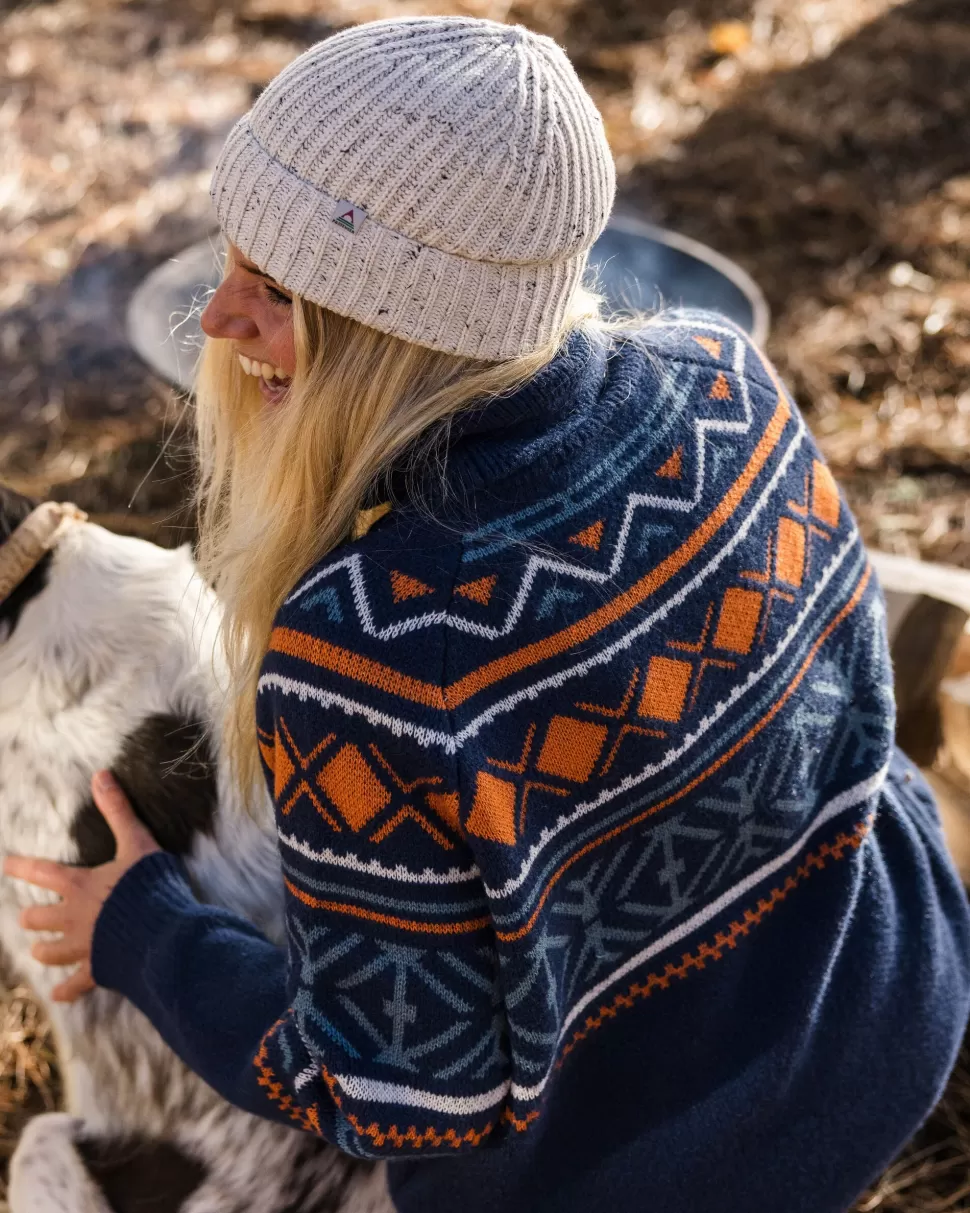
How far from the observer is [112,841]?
1.69 metres

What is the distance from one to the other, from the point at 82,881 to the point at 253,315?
794 millimetres

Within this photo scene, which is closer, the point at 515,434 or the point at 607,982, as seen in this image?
the point at 515,434

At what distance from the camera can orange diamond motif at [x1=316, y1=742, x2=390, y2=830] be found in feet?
3.83

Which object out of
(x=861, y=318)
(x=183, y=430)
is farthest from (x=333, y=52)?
(x=861, y=318)

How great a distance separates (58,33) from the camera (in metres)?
6.02

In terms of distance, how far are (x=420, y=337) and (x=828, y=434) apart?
2.74m

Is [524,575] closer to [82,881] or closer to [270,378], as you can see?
[270,378]

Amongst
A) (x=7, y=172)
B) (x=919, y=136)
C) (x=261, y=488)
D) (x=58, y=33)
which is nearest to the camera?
(x=261, y=488)

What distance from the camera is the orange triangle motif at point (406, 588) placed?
45.6 inches

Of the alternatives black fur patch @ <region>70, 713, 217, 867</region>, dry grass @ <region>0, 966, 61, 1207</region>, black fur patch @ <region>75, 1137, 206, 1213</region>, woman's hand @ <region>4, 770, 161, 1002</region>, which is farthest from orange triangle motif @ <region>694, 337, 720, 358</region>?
dry grass @ <region>0, 966, 61, 1207</region>

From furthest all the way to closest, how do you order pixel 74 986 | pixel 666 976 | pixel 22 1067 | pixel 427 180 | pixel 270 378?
1. pixel 22 1067
2. pixel 74 986
3. pixel 666 976
4. pixel 270 378
5. pixel 427 180

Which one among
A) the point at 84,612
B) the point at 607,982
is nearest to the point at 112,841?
the point at 84,612

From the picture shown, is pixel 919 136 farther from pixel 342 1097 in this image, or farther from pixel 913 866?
pixel 342 1097

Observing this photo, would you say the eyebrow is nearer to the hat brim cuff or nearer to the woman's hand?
the hat brim cuff
